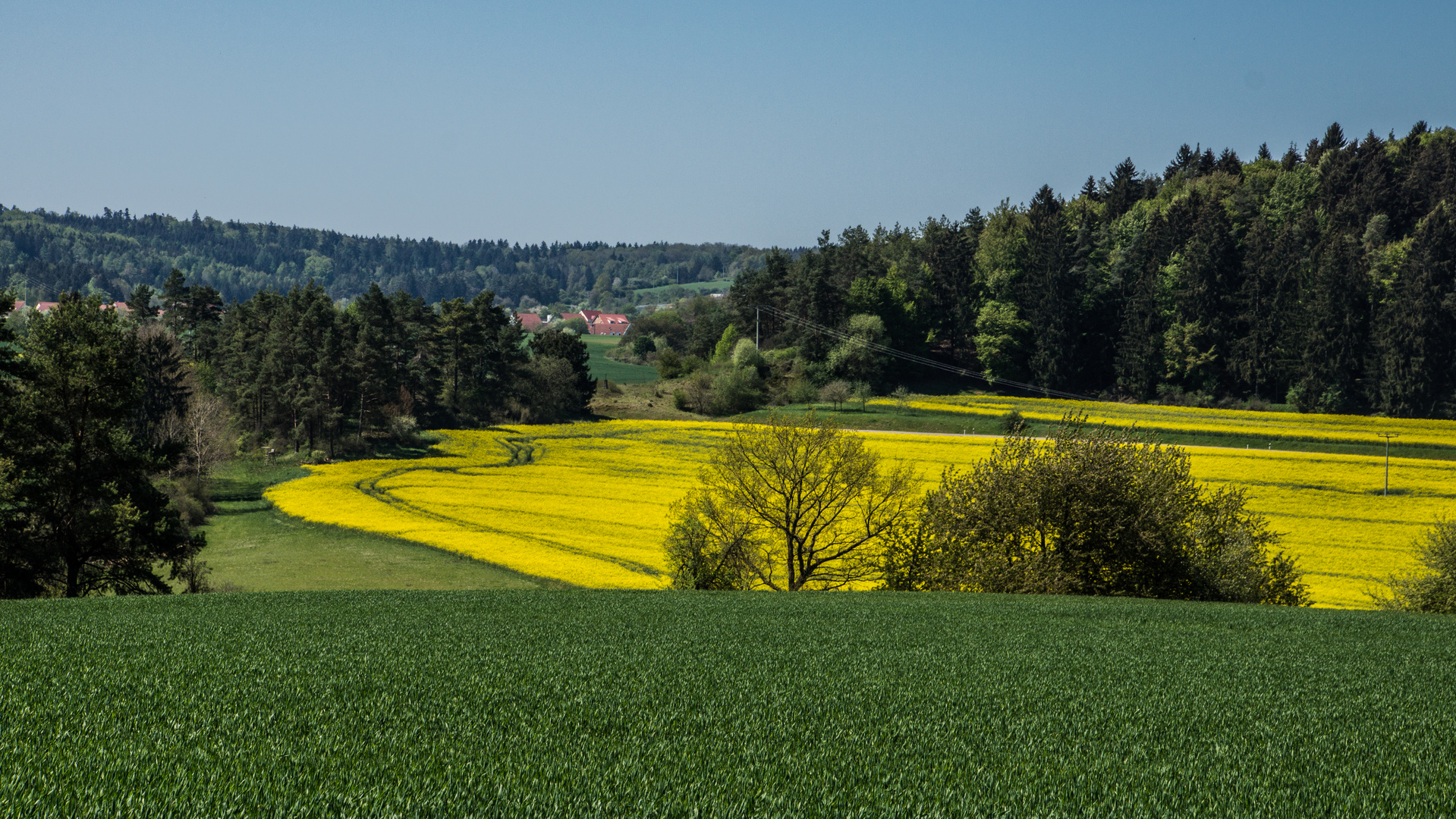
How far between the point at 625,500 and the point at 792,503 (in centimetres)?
2213

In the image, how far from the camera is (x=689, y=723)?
7.78 metres

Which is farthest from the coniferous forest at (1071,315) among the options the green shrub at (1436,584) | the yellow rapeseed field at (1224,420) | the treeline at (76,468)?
the green shrub at (1436,584)

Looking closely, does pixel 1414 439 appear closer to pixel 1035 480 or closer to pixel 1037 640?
pixel 1035 480

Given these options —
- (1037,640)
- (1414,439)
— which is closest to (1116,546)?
(1037,640)

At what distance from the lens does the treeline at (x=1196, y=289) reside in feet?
286

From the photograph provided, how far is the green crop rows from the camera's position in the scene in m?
5.66

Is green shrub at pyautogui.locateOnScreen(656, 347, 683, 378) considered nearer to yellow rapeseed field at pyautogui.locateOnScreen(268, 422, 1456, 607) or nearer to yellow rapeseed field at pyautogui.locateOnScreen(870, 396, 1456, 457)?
yellow rapeseed field at pyautogui.locateOnScreen(870, 396, 1456, 457)

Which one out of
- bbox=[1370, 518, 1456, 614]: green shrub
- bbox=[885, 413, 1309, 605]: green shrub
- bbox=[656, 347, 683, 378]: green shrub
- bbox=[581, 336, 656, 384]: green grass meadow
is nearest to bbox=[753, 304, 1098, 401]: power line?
bbox=[656, 347, 683, 378]: green shrub

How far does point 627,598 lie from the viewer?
899 inches

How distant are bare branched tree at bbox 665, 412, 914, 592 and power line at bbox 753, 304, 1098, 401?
2615 inches

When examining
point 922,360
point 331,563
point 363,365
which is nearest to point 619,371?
point 922,360

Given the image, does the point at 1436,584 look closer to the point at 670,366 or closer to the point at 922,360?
the point at 922,360

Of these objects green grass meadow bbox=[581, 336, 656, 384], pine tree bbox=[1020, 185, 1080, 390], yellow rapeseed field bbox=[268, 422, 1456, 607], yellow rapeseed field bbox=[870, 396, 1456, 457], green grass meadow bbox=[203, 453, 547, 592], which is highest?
pine tree bbox=[1020, 185, 1080, 390]

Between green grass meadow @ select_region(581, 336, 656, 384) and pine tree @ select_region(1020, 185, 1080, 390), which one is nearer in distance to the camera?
pine tree @ select_region(1020, 185, 1080, 390)
